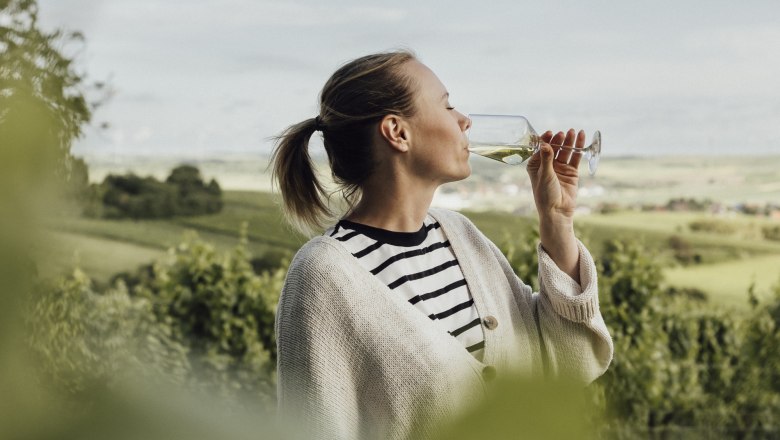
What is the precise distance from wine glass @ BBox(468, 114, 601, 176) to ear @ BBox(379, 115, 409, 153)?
0.14 meters

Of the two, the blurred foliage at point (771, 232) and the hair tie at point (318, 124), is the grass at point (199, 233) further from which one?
the hair tie at point (318, 124)

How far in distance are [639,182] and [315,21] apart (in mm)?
2388

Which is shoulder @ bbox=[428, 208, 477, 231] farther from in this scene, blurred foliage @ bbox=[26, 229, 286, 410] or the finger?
blurred foliage @ bbox=[26, 229, 286, 410]

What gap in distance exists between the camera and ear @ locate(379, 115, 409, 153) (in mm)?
1808

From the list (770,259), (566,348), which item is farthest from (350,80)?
(770,259)

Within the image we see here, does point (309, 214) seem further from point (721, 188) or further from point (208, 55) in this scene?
point (721, 188)

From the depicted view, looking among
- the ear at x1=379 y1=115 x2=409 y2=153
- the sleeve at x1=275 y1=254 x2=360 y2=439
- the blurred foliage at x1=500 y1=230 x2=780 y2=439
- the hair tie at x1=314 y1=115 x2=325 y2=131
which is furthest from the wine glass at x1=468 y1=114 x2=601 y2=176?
the blurred foliage at x1=500 y1=230 x2=780 y2=439

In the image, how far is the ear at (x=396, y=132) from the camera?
1808 millimetres

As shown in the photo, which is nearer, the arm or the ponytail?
the arm

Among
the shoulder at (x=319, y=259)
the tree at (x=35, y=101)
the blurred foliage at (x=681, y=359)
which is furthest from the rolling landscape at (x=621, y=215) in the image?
the tree at (x=35, y=101)

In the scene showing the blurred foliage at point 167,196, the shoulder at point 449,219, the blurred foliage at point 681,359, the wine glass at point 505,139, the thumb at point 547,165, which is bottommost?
the blurred foliage at point 681,359

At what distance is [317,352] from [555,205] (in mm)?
571

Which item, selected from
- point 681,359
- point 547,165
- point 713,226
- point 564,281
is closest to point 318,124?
point 547,165

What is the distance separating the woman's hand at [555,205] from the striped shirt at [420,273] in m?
0.20
